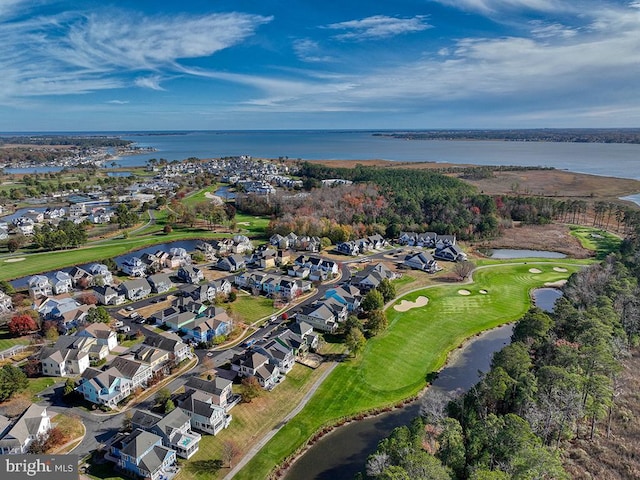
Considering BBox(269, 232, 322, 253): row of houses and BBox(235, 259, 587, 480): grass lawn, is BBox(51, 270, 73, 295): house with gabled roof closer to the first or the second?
BBox(269, 232, 322, 253): row of houses

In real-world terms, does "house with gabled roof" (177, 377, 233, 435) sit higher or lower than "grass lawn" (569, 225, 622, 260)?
lower

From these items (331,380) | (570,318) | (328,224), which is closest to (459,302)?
(570,318)

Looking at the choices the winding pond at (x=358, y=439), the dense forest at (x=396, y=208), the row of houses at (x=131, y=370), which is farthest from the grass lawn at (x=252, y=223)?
the winding pond at (x=358, y=439)

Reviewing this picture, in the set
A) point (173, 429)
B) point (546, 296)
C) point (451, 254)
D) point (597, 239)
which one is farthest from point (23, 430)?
point (597, 239)

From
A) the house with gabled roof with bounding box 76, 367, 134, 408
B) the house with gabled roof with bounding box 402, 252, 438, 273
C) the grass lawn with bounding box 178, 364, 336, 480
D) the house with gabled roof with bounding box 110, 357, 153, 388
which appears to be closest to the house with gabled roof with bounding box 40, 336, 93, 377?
the house with gabled roof with bounding box 76, 367, 134, 408

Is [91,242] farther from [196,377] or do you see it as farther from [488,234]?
[488,234]

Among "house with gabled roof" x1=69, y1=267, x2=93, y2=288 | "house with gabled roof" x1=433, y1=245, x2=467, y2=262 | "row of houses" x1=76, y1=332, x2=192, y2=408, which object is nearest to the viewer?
"row of houses" x1=76, y1=332, x2=192, y2=408
